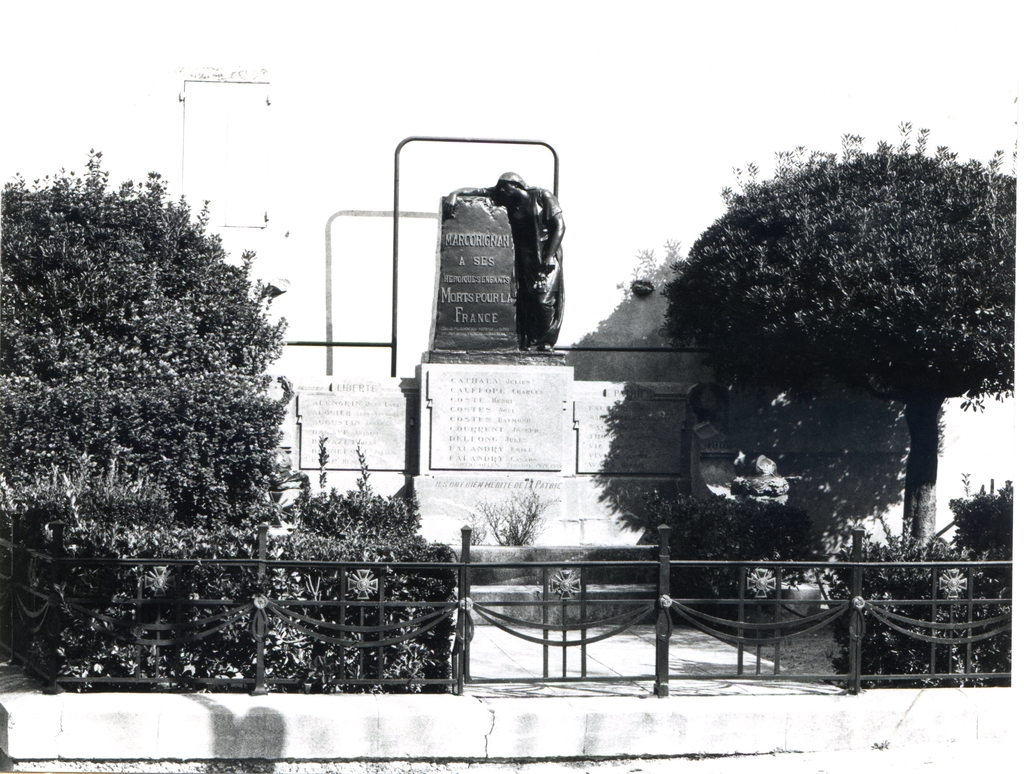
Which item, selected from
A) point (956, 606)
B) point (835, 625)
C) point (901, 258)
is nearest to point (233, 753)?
point (835, 625)

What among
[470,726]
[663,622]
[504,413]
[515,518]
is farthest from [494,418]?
[470,726]

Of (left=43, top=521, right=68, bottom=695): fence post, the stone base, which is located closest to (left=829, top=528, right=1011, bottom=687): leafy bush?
(left=43, top=521, right=68, bottom=695): fence post

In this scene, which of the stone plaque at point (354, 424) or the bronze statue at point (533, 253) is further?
the stone plaque at point (354, 424)

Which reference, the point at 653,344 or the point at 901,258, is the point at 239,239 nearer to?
the point at 653,344

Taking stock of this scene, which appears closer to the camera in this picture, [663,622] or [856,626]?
[663,622]

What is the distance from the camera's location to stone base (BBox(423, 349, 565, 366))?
1208 cm

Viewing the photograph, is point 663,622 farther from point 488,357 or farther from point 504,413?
point 488,357

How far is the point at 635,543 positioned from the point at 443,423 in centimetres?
243

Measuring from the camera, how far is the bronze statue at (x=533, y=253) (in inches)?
483

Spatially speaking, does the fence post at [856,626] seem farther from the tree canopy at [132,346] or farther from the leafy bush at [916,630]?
the tree canopy at [132,346]

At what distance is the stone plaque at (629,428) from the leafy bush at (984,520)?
3520mm

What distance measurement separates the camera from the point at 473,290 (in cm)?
1220

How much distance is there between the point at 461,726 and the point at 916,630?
2.96m

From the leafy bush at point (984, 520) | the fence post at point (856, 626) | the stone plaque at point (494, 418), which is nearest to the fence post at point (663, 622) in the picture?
the fence post at point (856, 626)
